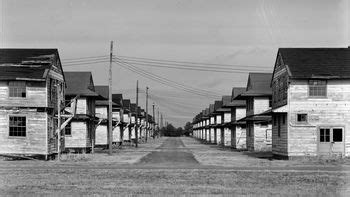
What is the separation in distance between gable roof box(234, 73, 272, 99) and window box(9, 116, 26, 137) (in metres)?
25.4

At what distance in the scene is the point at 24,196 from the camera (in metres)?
17.4

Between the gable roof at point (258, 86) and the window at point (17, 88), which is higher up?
the gable roof at point (258, 86)

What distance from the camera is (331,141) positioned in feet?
134

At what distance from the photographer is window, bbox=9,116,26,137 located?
39.8m

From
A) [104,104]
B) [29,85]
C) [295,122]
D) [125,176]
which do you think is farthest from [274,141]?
[104,104]

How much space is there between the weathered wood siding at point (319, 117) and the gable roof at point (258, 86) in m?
17.1

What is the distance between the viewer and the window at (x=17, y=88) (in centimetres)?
4006

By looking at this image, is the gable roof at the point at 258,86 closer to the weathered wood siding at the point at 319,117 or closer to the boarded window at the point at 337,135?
the weathered wood siding at the point at 319,117

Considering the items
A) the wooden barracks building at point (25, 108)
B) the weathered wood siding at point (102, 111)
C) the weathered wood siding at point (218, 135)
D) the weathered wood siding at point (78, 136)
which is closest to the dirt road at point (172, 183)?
the wooden barracks building at point (25, 108)

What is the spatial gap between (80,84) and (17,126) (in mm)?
18111

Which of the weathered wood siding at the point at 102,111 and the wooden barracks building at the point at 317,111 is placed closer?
the wooden barracks building at the point at 317,111

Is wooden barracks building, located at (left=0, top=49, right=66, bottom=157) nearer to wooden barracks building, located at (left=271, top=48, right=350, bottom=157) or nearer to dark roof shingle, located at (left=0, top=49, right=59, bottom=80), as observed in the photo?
dark roof shingle, located at (left=0, top=49, right=59, bottom=80)

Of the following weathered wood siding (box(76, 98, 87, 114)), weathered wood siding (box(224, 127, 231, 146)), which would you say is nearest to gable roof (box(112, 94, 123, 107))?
weathered wood siding (box(224, 127, 231, 146))

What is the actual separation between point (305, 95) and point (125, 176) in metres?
20.3
